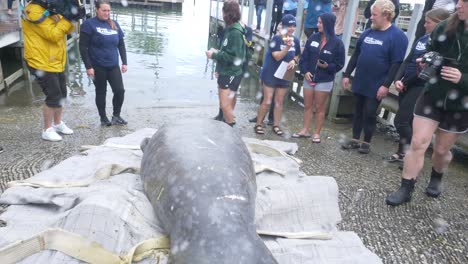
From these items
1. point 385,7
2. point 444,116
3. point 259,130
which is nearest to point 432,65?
point 444,116

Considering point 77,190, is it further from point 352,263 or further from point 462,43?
point 462,43

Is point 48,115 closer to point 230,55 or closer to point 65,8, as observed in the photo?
point 65,8

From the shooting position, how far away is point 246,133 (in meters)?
6.57

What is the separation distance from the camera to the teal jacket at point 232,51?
219 inches

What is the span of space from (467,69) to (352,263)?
228 centimetres

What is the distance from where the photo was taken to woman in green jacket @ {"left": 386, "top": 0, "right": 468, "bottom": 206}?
347cm

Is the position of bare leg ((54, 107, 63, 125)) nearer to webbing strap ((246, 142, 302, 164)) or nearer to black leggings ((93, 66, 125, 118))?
black leggings ((93, 66, 125, 118))

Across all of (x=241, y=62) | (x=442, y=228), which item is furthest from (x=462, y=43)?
(x=241, y=62)

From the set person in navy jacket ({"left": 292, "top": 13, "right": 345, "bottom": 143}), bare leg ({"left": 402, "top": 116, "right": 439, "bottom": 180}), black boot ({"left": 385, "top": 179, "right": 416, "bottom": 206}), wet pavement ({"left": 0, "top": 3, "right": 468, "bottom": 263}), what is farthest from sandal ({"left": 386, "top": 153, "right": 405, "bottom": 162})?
bare leg ({"left": 402, "top": 116, "right": 439, "bottom": 180})

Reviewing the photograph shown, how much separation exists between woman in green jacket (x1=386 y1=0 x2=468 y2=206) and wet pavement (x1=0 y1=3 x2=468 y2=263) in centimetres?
45

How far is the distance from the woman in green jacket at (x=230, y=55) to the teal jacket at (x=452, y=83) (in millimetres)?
2755

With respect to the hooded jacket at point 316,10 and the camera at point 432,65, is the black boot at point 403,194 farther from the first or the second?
the hooded jacket at point 316,10

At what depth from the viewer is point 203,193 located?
8.09 feet

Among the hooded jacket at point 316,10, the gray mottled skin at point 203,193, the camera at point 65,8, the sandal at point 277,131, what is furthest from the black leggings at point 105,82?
the hooded jacket at point 316,10
